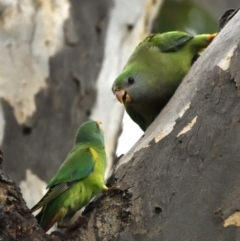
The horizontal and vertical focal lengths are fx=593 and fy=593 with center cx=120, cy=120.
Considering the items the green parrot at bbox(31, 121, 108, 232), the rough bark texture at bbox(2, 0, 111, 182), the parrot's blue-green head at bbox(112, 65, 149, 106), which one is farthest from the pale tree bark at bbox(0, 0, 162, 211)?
the green parrot at bbox(31, 121, 108, 232)

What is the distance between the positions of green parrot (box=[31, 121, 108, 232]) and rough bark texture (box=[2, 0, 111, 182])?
685 mm

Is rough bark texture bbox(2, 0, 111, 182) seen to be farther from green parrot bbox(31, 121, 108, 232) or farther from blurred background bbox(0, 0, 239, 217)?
green parrot bbox(31, 121, 108, 232)

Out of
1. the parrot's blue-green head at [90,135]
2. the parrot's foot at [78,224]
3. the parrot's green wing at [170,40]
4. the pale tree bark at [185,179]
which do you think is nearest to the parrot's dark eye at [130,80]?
the parrot's green wing at [170,40]

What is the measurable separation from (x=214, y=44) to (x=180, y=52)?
1.13 ft

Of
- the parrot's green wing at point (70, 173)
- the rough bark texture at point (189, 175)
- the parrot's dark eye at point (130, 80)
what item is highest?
the parrot's green wing at point (70, 173)

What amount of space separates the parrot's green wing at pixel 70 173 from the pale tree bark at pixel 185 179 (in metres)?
0.10

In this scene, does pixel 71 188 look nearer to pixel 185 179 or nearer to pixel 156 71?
pixel 185 179

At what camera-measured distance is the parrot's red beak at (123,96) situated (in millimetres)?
1771

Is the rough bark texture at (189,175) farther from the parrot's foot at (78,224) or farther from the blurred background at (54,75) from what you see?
the blurred background at (54,75)

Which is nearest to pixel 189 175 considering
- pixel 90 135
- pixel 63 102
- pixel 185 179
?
pixel 185 179

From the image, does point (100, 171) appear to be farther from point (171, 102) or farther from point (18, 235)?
point (18, 235)

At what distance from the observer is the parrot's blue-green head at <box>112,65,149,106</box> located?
5.57 feet

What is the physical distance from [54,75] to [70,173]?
907 mm

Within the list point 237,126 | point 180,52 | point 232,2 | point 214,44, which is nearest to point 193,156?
point 237,126
